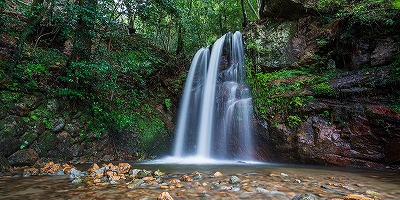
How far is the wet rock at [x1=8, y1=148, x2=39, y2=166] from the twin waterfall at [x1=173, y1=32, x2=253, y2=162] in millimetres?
4160

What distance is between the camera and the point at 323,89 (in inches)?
253

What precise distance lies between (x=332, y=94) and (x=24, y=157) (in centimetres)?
769

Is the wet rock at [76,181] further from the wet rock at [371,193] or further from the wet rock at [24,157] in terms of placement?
the wet rock at [371,193]

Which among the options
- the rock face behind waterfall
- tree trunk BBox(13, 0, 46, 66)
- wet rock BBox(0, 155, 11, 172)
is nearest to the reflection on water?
wet rock BBox(0, 155, 11, 172)

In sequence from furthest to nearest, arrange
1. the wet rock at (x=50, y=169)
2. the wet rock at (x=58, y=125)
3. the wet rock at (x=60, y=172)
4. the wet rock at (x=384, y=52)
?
the wet rock at (x=384, y=52), the wet rock at (x=58, y=125), the wet rock at (x=50, y=169), the wet rock at (x=60, y=172)

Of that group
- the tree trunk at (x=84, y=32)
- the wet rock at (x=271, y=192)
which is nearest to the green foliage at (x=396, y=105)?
the wet rock at (x=271, y=192)

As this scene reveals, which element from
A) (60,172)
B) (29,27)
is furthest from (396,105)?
(29,27)

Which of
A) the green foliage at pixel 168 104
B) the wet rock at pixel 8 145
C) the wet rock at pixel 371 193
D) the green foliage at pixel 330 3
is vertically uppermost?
the green foliage at pixel 330 3

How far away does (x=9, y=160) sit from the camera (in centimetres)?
503

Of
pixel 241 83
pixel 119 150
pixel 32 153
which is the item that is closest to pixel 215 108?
pixel 241 83

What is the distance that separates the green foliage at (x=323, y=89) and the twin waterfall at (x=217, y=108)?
1.82 m

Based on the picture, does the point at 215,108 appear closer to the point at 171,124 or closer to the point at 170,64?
the point at 171,124

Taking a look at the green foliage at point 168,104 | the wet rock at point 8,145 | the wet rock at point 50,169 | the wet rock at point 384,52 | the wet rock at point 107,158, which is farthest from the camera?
the green foliage at point 168,104

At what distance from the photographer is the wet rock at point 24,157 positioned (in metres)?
5.08
